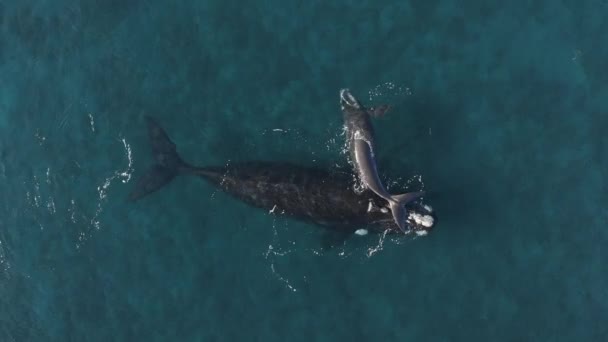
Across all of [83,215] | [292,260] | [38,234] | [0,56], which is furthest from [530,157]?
[0,56]

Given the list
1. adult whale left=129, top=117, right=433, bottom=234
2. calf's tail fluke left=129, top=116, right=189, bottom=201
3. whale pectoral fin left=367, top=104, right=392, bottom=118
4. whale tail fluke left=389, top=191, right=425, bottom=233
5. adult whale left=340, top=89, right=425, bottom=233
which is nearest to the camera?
whale tail fluke left=389, top=191, right=425, bottom=233

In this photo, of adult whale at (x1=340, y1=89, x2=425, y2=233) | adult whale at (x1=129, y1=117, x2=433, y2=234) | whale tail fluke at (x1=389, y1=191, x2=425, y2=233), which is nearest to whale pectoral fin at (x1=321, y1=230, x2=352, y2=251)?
adult whale at (x1=129, y1=117, x2=433, y2=234)

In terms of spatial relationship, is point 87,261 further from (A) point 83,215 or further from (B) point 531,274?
(B) point 531,274

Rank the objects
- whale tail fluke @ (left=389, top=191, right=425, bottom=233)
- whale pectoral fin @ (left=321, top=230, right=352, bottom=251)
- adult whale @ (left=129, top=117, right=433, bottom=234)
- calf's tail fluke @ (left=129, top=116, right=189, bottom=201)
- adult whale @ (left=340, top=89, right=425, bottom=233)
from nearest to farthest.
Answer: whale tail fluke @ (left=389, top=191, right=425, bottom=233)
adult whale @ (left=340, top=89, right=425, bottom=233)
adult whale @ (left=129, top=117, right=433, bottom=234)
whale pectoral fin @ (left=321, top=230, right=352, bottom=251)
calf's tail fluke @ (left=129, top=116, right=189, bottom=201)

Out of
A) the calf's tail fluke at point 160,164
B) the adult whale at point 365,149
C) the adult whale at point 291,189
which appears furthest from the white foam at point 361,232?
the calf's tail fluke at point 160,164

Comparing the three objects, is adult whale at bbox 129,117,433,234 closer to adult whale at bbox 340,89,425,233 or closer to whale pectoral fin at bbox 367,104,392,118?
adult whale at bbox 340,89,425,233
